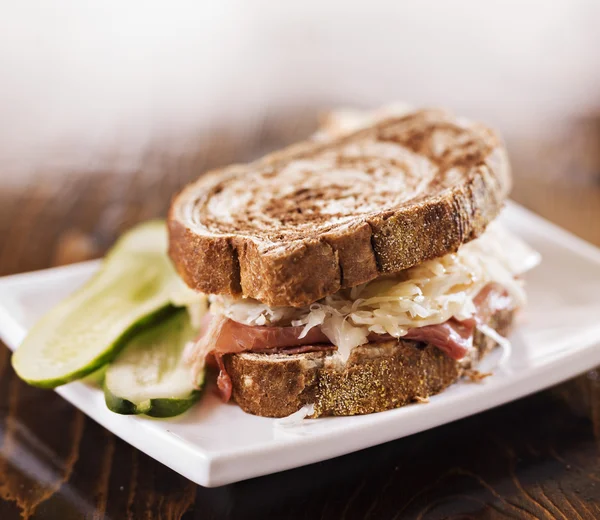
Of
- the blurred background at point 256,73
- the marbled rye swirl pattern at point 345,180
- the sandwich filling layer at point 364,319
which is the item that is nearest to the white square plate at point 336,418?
the sandwich filling layer at point 364,319

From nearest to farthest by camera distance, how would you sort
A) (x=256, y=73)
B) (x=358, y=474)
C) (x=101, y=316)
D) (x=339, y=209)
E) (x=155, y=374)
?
(x=358, y=474)
(x=155, y=374)
(x=339, y=209)
(x=101, y=316)
(x=256, y=73)

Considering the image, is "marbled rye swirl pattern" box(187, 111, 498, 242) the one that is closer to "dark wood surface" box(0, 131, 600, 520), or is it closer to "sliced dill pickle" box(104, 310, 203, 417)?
"sliced dill pickle" box(104, 310, 203, 417)

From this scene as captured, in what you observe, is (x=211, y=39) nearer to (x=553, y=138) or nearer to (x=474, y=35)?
(x=474, y=35)

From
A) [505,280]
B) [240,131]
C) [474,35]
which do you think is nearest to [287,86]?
[240,131]

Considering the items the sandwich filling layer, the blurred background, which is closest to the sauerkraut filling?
the sandwich filling layer

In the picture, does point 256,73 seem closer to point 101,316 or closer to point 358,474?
point 101,316

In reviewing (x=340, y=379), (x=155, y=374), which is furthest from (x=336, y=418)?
(x=155, y=374)

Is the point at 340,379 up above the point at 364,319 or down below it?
below
